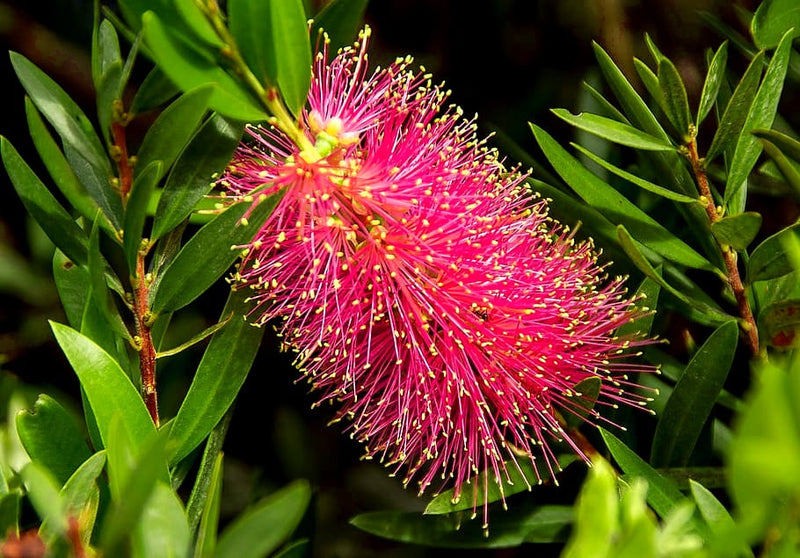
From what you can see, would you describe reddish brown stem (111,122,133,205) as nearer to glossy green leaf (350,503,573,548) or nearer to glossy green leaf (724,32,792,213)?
glossy green leaf (350,503,573,548)

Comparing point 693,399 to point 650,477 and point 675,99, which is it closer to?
point 650,477

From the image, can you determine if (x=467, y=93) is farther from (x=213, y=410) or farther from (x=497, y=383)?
(x=213, y=410)

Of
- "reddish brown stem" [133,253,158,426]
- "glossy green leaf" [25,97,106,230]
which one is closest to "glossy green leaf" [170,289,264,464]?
"reddish brown stem" [133,253,158,426]

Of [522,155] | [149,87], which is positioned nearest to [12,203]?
[149,87]

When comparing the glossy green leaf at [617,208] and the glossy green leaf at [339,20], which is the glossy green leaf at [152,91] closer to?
the glossy green leaf at [339,20]

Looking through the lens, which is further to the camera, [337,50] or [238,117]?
[337,50]

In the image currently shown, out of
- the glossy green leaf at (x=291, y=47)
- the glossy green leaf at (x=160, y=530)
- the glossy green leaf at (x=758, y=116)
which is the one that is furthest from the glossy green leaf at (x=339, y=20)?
the glossy green leaf at (x=160, y=530)

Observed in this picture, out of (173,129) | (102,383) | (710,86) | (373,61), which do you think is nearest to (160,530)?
(102,383)
